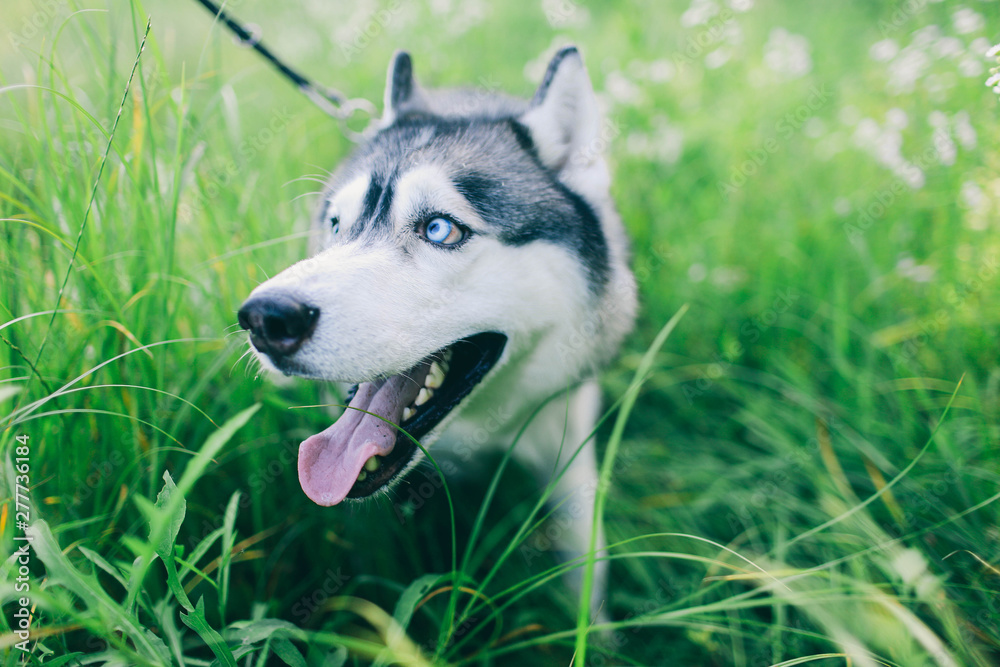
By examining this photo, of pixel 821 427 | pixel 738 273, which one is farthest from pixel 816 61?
pixel 821 427

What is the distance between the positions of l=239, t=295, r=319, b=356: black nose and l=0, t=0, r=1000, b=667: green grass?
0.77ft

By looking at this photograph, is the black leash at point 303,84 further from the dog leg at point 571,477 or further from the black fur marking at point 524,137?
the dog leg at point 571,477

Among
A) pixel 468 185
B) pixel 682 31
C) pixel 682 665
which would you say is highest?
pixel 682 31

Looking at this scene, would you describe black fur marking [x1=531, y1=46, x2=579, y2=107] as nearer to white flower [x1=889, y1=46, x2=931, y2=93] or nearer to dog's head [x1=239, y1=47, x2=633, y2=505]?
dog's head [x1=239, y1=47, x2=633, y2=505]

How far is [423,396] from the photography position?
171cm

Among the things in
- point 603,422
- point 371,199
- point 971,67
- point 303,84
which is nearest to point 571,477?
point 603,422

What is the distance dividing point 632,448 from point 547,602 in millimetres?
908

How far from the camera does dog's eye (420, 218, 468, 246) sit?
66.5 inches

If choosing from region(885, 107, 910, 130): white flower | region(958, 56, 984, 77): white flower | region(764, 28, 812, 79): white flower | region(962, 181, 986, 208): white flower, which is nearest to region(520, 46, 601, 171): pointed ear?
region(958, 56, 984, 77): white flower

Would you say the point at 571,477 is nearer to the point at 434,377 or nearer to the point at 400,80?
the point at 434,377

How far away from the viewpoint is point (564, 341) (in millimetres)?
1900

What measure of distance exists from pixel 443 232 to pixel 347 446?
750 millimetres

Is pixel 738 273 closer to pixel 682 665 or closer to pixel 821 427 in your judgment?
pixel 821 427

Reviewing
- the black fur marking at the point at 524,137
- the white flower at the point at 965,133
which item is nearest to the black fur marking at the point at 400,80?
the black fur marking at the point at 524,137
